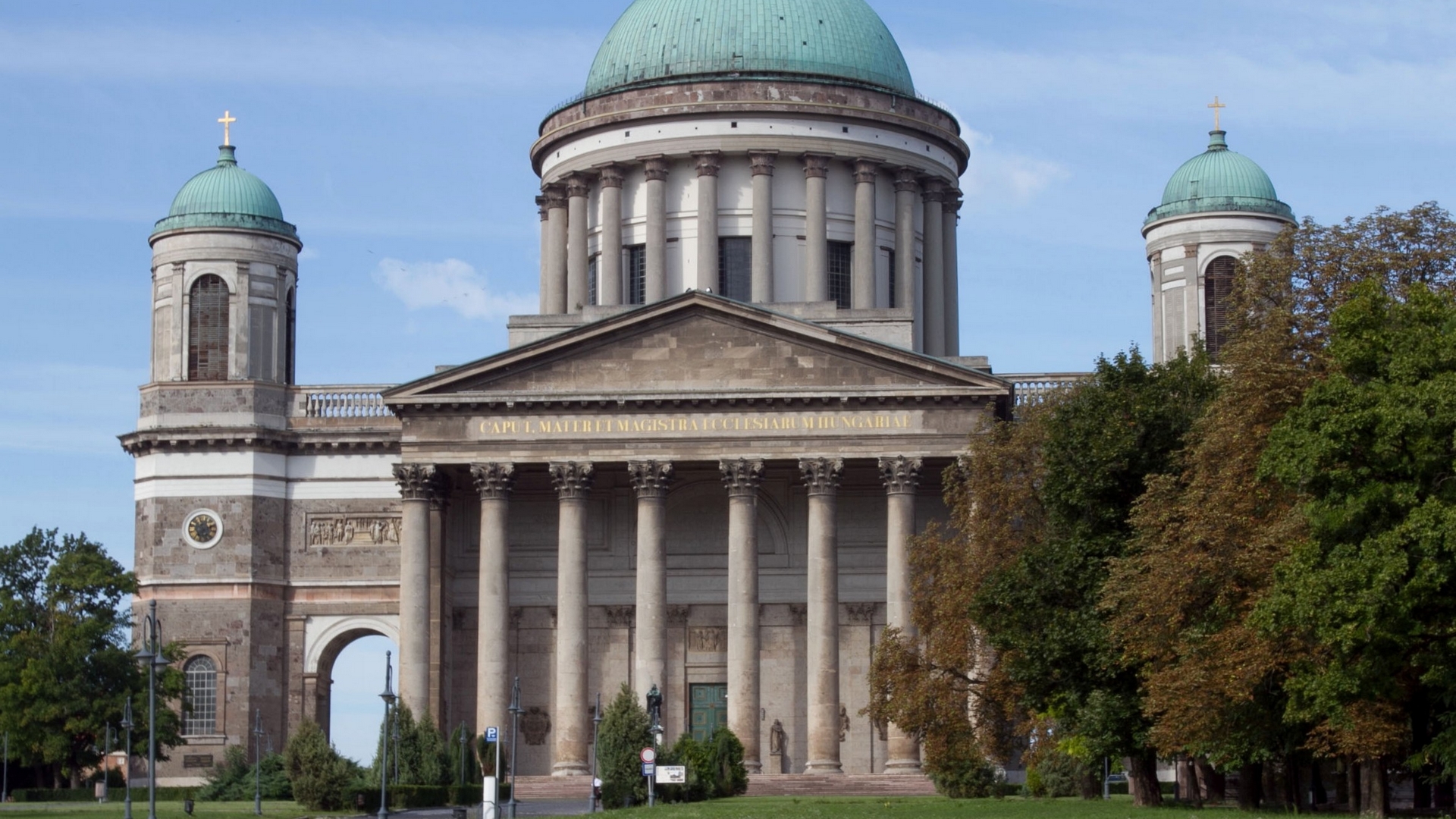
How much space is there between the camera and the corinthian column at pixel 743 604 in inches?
2857

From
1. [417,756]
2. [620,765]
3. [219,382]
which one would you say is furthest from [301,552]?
[620,765]

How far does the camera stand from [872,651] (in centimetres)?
6638

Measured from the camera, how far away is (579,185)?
89125 mm

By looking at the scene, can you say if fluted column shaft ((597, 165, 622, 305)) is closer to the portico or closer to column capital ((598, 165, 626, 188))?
column capital ((598, 165, 626, 188))

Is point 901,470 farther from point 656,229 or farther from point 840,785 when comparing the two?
point 656,229

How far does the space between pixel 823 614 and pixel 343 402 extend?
1902 cm

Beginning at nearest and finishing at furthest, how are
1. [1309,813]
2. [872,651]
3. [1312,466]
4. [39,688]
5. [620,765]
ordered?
[1312,466]
[1309,813]
[620,765]
[872,651]
[39,688]

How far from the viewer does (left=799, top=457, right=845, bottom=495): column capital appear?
73.2 meters

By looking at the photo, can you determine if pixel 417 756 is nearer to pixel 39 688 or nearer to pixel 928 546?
pixel 39 688

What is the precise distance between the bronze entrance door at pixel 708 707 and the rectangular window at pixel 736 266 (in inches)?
574

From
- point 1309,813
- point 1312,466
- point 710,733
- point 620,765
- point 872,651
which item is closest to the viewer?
point 1312,466

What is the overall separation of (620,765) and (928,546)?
378 inches

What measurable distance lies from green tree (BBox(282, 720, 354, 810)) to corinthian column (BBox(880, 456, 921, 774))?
59.0 ft

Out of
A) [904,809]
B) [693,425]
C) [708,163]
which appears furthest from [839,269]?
[904,809]
